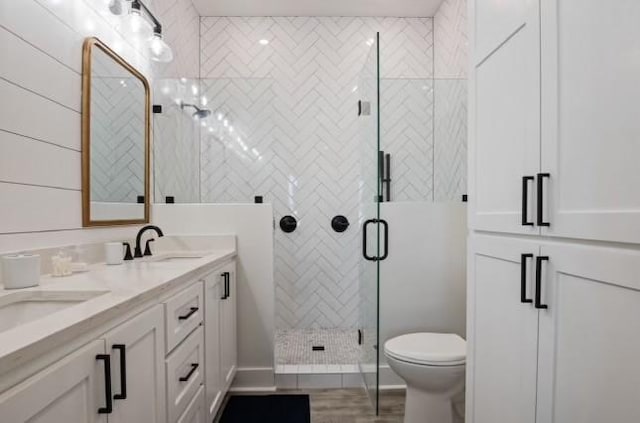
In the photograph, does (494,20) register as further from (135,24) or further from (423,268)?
(135,24)

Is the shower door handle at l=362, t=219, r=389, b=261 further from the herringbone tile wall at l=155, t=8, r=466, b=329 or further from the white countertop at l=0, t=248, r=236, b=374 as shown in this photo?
the herringbone tile wall at l=155, t=8, r=466, b=329

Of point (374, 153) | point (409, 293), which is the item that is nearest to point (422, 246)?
point (409, 293)

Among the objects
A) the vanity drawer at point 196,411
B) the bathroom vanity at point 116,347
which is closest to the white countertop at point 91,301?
the bathroom vanity at point 116,347

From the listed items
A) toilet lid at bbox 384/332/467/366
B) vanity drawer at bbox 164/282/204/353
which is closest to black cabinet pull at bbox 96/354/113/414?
vanity drawer at bbox 164/282/204/353

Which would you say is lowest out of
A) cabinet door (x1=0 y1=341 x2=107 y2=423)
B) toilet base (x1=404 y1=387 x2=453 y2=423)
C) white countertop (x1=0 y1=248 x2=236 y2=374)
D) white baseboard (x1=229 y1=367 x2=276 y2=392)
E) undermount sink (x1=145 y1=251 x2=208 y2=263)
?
white baseboard (x1=229 y1=367 x2=276 y2=392)

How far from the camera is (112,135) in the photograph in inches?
76.5

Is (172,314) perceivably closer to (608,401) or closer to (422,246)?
(608,401)

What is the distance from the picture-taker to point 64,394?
0.73 metres

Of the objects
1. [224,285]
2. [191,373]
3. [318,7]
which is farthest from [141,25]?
[191,373]

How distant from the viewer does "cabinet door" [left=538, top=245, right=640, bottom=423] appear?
70cm

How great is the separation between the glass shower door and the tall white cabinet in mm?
783

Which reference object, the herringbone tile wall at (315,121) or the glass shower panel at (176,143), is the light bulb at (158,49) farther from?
the herringbone tile wall at (315,121)

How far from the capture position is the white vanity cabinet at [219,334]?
179 cm

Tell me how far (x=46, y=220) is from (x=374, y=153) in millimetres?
1581
